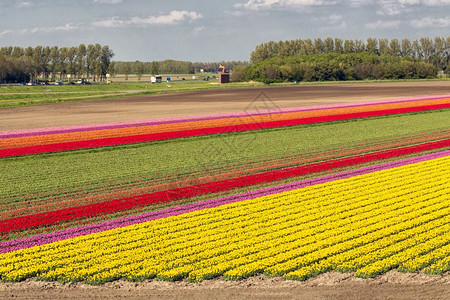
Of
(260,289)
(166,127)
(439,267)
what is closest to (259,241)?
(260,289)

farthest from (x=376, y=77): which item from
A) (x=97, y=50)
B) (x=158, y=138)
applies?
(x=158, y=138)

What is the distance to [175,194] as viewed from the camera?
2388cm

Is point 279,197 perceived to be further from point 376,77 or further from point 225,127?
point 376,77

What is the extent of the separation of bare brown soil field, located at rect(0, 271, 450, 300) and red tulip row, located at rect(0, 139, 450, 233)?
222 inches

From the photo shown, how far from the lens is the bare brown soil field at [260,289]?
1398 centimetres

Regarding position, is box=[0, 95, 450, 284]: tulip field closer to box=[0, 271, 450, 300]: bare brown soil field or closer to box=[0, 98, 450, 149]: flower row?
box=[0, 271, 450, 300]: bare brown soil field

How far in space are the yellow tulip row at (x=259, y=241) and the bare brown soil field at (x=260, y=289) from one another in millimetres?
343

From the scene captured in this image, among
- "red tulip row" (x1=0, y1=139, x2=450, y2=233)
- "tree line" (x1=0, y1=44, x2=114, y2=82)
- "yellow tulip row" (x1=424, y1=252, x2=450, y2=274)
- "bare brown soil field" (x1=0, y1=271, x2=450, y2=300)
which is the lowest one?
"bare brown soil field" (x1=0, y1=271, x2=450, y2=300)

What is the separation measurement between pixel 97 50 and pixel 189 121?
13635 cm

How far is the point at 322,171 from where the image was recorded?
28.4 meters

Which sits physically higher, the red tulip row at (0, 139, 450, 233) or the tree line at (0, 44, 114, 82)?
the tree line at (0, 44, 114, 82)

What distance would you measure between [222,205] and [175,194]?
2774 millimetres

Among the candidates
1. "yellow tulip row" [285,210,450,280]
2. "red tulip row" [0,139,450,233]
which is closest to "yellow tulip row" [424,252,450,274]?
"yellow tulip row" [285,210,450,280]

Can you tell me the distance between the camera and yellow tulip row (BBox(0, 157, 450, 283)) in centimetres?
1542
